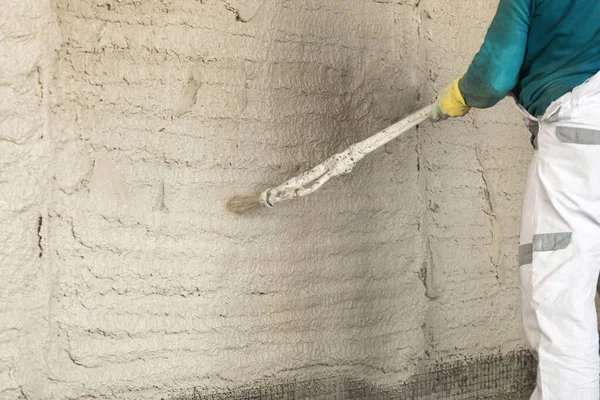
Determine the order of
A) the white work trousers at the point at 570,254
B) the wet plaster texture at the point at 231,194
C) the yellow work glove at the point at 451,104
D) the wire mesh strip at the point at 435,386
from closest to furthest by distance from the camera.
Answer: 1. the white work trousers at the point at 570,254
2. the wet plaster texture at the point at 231,194
3. the yellow work glove at the point at 451,104
4. the wire mesh strip at the point at 435,386

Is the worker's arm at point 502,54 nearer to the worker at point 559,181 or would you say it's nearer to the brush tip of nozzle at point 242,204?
the worker at point 559,181

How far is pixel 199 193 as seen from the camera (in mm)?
1517

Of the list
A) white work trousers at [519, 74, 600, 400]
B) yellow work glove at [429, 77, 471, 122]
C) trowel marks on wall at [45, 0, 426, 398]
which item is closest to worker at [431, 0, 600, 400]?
white work trousers at [519, 74, 600, 400]

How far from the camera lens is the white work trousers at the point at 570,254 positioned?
47.1 inches

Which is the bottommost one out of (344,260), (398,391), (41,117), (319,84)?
(398,391)

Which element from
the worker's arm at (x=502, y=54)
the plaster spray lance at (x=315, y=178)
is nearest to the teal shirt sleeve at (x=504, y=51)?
the worker's arm at (x=502, y=54)

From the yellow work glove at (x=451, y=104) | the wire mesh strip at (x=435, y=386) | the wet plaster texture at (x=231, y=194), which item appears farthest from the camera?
the wire mesh strip at (x=435, y=386)

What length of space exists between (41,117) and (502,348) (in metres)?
1.47

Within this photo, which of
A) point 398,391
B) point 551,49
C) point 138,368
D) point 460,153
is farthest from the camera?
point 460,153

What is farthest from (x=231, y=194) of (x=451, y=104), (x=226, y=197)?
(x=451, y=104)

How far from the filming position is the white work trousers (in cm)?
120

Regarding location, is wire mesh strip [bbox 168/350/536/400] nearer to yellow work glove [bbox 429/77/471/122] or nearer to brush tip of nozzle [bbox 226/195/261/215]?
brush tip of nozzle [bbox 226/195/261/215]

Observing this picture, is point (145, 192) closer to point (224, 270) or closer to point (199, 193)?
point (199, 193)

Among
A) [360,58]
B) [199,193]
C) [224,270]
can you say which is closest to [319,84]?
[360,58]
